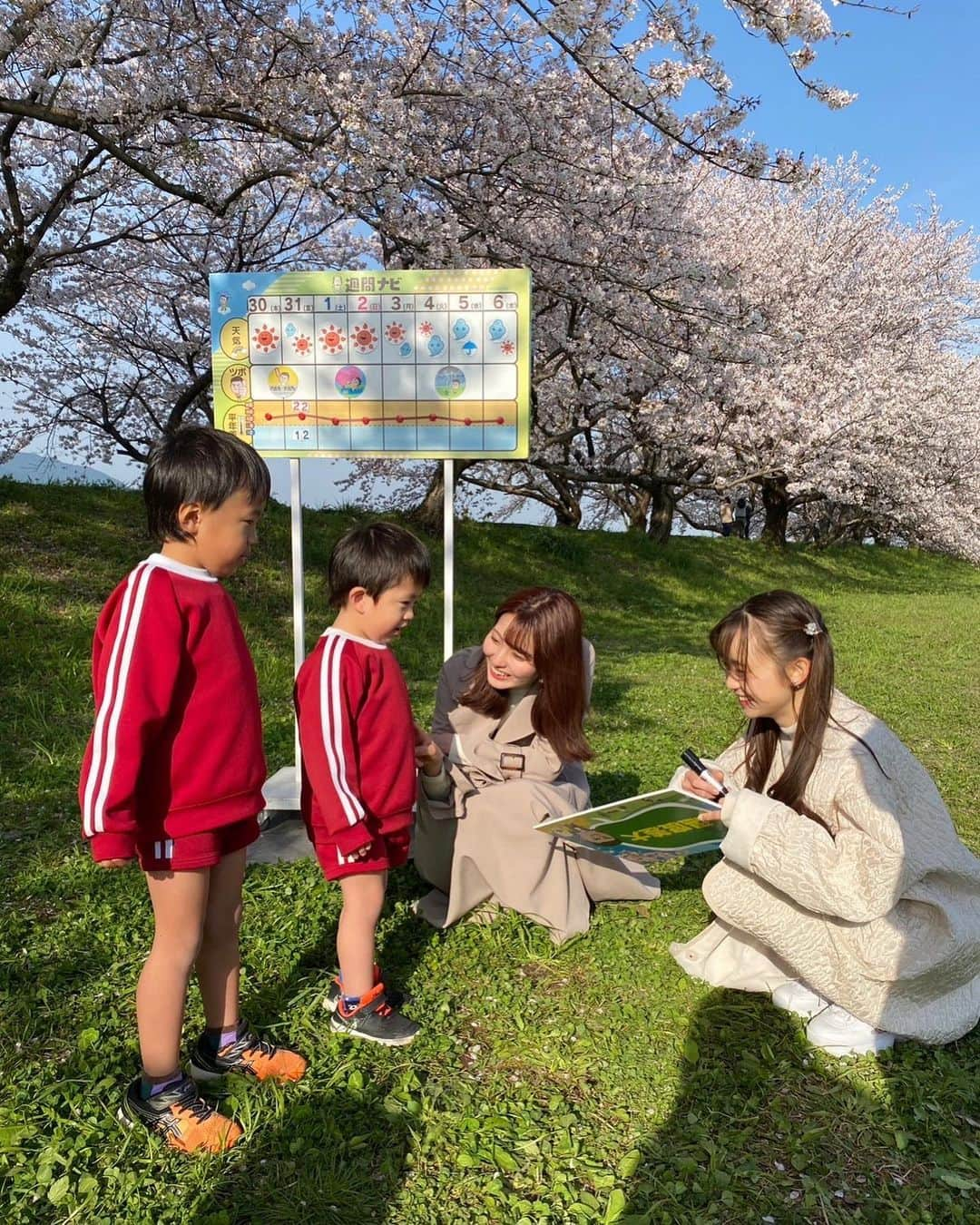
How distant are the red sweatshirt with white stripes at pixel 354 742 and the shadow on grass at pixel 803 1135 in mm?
1049

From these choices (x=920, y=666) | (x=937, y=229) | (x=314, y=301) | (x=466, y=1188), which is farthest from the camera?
(x=937, y=229)

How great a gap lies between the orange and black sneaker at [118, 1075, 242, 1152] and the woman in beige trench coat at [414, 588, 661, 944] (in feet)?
3.71

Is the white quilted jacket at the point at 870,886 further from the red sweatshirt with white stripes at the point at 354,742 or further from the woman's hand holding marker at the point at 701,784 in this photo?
the red sweatshirt with white stripes at the point at 354,742

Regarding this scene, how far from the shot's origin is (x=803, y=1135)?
2137 millimetres

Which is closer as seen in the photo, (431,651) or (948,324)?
(431,651)

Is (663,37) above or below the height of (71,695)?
above

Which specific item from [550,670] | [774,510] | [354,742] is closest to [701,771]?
[550,670]

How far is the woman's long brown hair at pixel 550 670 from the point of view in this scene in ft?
9.98

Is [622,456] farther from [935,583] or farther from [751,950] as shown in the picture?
[751,950]

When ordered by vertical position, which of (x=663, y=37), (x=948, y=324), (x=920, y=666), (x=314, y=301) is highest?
(x=948, y=324)

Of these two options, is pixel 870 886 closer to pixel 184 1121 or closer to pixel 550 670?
pixel 550 670

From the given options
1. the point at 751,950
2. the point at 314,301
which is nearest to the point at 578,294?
the point at 314,301

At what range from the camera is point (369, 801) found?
2363 millimetres

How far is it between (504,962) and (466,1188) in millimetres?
963
